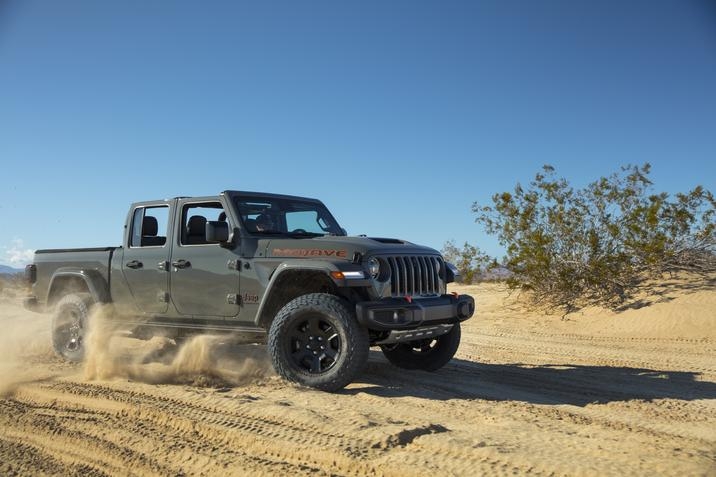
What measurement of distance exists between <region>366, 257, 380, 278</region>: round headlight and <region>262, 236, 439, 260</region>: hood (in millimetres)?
68

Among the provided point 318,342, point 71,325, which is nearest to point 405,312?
point 318,342

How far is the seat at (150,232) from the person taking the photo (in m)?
6.90

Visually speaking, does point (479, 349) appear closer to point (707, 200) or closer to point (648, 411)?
point (648, 411)

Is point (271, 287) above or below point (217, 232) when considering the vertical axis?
below

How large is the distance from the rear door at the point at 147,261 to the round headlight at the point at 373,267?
243 centimetres

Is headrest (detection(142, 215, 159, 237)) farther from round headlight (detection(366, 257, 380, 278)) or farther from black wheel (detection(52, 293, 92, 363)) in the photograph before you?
round headlight (detection(366, 257, 380, 278))

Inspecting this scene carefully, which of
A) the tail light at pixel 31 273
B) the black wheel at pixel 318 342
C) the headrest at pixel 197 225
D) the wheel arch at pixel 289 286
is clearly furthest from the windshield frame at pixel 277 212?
the tail light at pixel 31 273

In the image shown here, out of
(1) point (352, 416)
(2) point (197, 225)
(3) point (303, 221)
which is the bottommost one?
(1) point (352, 416)

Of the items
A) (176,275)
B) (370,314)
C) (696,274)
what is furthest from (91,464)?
(696,274)

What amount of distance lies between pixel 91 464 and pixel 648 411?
422 centimetres

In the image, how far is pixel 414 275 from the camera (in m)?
5.75

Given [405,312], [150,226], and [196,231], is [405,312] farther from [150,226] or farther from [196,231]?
[150,226]

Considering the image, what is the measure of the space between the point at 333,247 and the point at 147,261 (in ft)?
7.95

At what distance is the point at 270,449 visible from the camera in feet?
12.1
